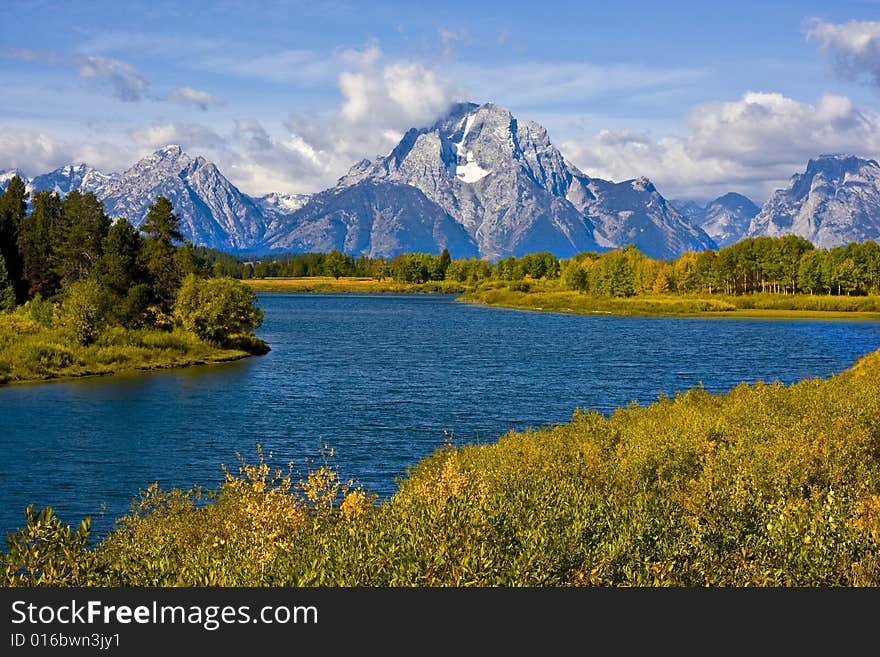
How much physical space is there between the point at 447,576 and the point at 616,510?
603 cm

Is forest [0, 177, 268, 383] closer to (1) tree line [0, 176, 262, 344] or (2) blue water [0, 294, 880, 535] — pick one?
(1) tree line [0, 176, 262, 344]

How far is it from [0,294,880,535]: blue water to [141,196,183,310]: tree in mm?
14813

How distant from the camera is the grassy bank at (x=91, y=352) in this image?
7750 centimetres

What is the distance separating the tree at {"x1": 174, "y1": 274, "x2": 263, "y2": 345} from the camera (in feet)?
312

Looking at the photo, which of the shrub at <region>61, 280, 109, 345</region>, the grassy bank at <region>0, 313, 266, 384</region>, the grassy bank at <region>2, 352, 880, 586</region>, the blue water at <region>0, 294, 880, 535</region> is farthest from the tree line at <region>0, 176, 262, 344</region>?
the grassy bank at <region>2, 352, 880, 586</region>

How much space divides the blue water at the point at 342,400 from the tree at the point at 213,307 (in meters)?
6.07

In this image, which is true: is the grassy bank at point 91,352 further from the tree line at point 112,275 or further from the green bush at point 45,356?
the tree line at point 112,275

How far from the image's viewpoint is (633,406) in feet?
139

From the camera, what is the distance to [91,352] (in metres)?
84.2

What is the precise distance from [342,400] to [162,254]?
46.5 metres

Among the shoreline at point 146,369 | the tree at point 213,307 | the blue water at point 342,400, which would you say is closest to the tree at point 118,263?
the tree at point 213,307

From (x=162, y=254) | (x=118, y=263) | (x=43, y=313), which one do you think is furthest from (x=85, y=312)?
(x=162, y=254)

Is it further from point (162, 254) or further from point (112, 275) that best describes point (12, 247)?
point (112, 275)

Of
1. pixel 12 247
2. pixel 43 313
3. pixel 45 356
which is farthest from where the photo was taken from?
pixel 12 247
